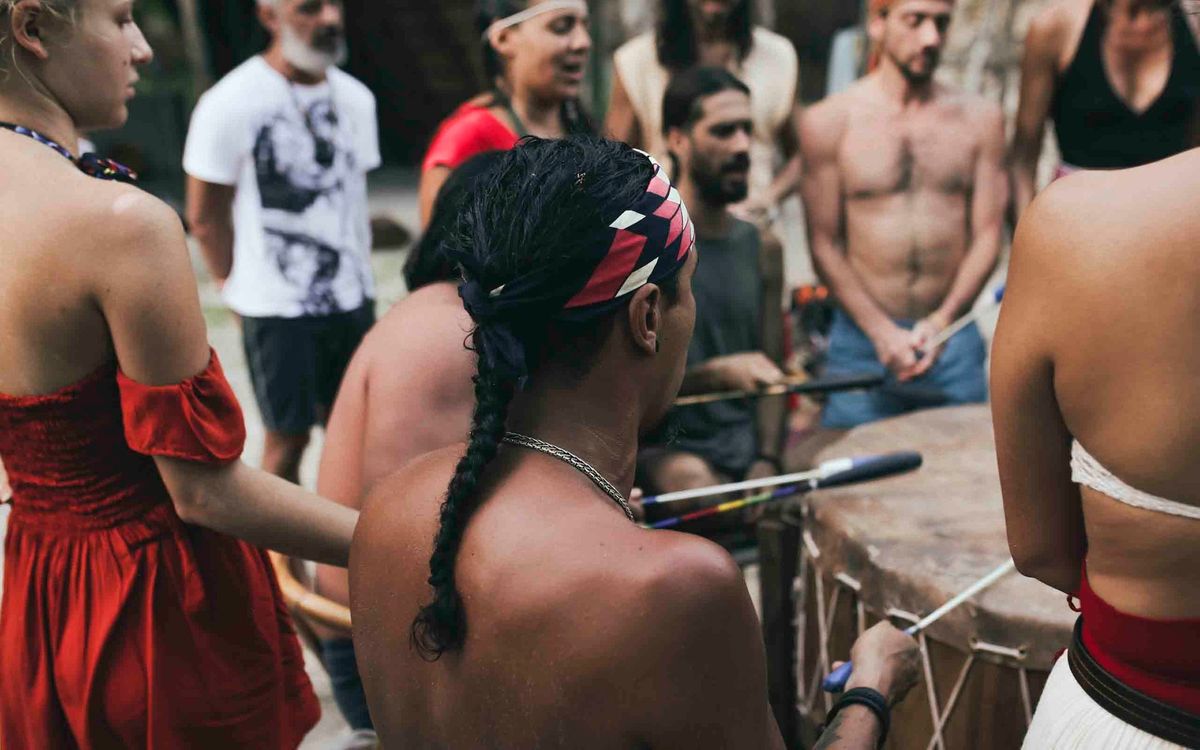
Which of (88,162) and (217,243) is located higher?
(88,162)

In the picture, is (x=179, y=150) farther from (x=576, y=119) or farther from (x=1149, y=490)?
(x=1149, y=490)

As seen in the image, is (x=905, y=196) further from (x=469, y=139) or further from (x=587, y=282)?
(x=587, y=282)

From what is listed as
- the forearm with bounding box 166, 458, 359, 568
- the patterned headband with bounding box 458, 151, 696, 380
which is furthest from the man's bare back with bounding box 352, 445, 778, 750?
the forearm with bounding box 166, 458, 359, 568

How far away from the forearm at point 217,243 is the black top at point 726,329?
1673mm

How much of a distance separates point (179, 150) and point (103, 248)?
11.7 m

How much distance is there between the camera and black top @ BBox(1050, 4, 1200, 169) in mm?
3969

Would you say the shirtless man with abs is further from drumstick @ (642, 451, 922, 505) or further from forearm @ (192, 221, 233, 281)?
forearm @ (192, 221, 233, 281)

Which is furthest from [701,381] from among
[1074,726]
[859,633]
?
[1074,726]

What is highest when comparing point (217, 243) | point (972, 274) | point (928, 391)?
point (217, 243)

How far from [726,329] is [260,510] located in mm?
2057

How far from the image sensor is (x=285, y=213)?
3.98 meters

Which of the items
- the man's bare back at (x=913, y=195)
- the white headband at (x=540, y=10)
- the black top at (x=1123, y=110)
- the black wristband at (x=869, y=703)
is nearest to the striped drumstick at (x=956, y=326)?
the man's bare back at (x=913, y=195)

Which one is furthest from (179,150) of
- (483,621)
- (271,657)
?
(483,621)

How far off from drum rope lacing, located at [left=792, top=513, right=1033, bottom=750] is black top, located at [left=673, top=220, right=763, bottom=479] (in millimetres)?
636
